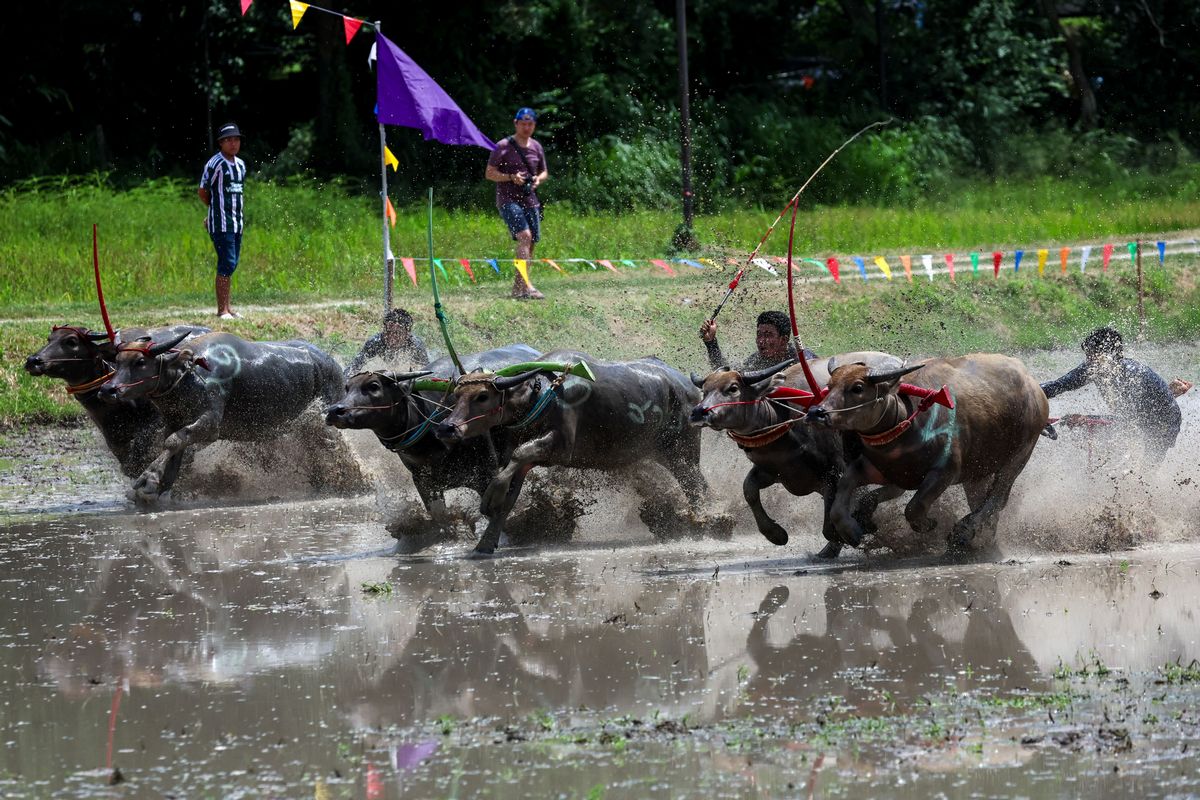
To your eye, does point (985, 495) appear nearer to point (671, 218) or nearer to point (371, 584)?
point (371, 584)

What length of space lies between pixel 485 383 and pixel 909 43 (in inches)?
971

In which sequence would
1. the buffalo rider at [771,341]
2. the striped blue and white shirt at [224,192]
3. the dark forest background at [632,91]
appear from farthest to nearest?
the dark forest background at [632,91], the striped blue and white shirt at [224,192], the buffalo rider at [771,341]

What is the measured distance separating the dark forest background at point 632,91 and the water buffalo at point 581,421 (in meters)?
15.3

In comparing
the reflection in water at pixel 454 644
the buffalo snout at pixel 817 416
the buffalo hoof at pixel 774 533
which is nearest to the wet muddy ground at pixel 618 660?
the reflection in water at pixel 454 644

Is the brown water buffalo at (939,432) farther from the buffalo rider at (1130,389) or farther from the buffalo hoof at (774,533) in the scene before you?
the buffalo rider at (1130,389)

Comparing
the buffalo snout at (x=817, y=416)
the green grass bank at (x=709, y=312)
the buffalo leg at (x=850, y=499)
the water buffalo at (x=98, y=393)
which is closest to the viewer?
the buffalo snout at (x=817, y=416)

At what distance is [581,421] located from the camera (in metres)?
11.1

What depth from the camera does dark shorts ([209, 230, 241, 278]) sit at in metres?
17.9

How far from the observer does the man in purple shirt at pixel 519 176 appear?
62.6ft

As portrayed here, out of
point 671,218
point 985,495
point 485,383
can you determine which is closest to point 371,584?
point 485,383

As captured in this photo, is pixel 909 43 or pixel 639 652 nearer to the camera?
pixel 639 652

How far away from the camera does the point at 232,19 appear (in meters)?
30.0

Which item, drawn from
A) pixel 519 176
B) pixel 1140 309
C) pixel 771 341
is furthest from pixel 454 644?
pixel 1140 309

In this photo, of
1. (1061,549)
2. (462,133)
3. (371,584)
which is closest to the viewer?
(371,584)
